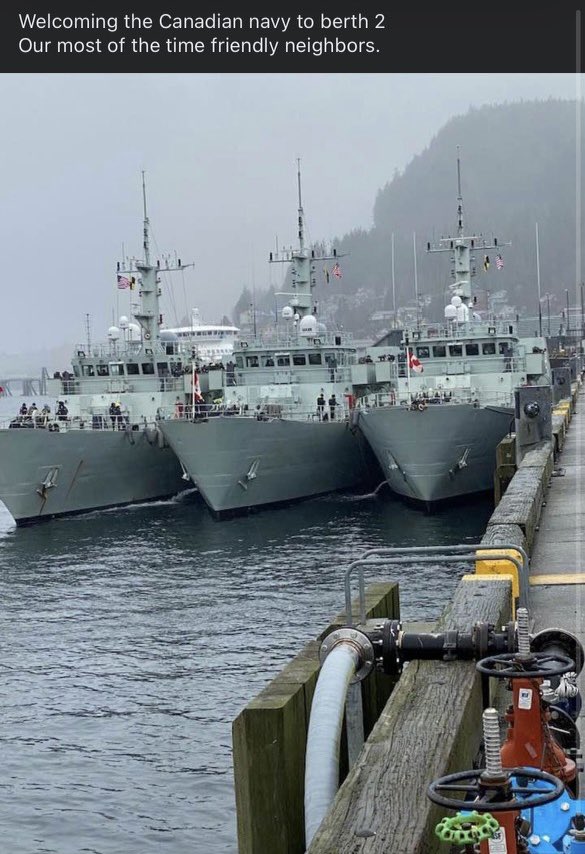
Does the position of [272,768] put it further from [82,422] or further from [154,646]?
[82,422]

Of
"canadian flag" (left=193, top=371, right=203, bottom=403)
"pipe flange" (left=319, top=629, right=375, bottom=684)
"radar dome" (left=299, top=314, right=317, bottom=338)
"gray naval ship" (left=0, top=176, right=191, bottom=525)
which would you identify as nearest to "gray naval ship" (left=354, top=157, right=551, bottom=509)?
"radar dome" (left=299, top=314, right=317, bottom=338)

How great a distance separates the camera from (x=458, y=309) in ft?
136

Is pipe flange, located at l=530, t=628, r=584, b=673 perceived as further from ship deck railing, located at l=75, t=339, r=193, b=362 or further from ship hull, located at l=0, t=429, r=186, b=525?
ship deck railing, located at l=75, t=339, r=193, b=362

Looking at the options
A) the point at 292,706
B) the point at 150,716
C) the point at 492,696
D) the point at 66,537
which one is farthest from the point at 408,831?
the point at 66,537

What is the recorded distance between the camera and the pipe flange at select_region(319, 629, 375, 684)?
6.15 meters

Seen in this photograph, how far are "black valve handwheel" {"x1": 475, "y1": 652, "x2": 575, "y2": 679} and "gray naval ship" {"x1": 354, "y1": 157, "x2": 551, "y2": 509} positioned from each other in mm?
28184

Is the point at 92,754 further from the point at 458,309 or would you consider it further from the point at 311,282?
the point at 311,282

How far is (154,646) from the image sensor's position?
19.1 metres

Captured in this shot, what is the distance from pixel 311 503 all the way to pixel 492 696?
30161 mm

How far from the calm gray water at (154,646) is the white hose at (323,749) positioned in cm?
656

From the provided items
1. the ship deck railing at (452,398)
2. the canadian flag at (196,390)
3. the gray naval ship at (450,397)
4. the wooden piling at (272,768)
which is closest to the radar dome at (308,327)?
the gray naval ship at (450,397)

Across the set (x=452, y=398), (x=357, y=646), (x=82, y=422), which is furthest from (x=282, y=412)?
(x=357, y=646)

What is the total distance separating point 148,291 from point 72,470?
12273mm

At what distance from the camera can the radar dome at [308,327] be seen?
43.0m
